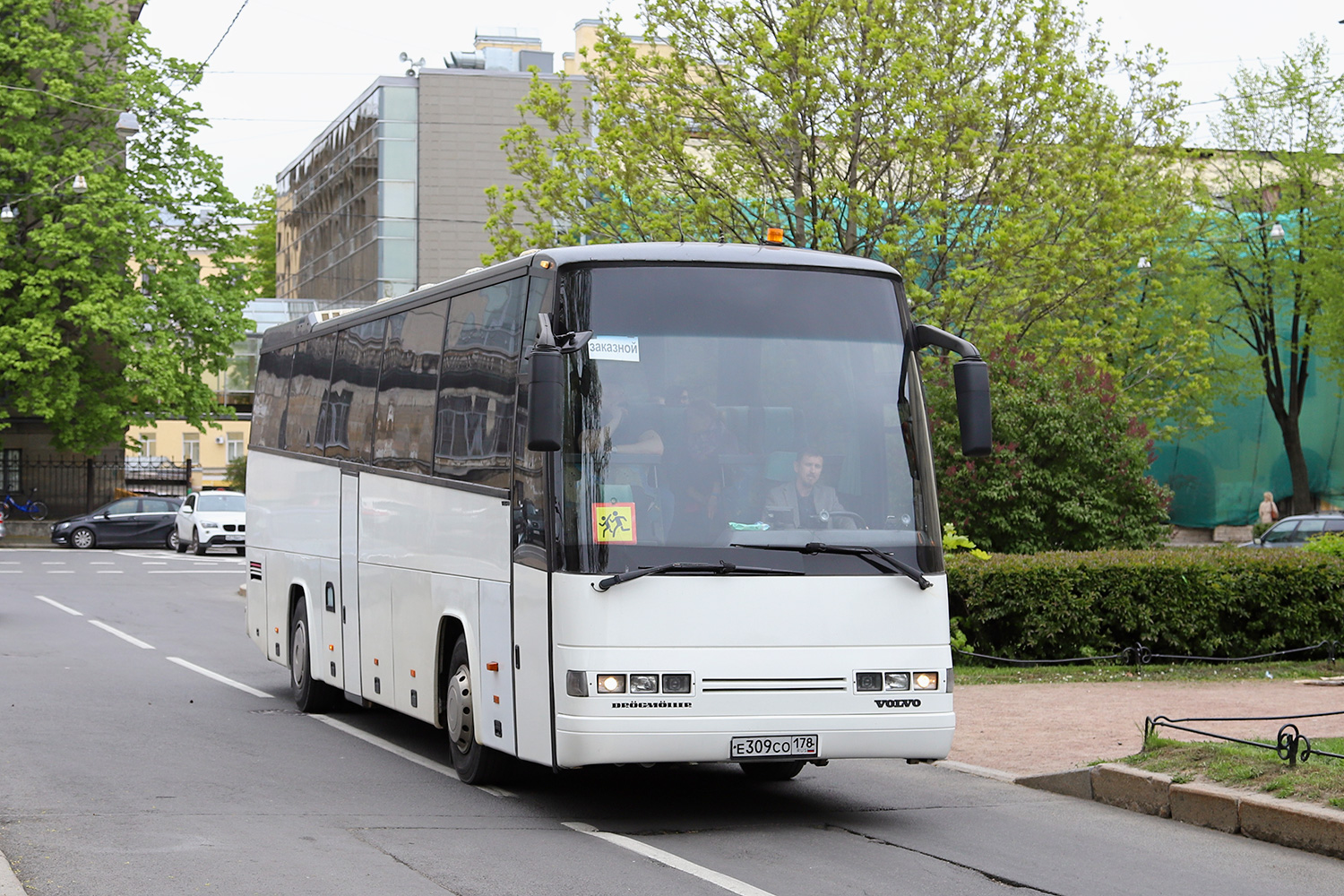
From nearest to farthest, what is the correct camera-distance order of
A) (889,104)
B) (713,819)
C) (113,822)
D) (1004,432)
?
(113,822)
(713,819)
(1004,432)
(889,104)

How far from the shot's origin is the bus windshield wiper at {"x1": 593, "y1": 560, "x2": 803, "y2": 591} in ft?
28.4

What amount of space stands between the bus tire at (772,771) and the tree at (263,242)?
4247 cm

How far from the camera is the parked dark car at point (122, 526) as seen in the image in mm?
47156

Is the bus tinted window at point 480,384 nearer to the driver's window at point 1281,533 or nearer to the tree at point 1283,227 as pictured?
the driver's window at point 1281,533

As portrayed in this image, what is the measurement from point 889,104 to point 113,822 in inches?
632

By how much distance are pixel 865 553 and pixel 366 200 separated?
60018 mm

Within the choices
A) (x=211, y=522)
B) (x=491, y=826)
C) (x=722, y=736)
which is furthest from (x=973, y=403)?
(x=211, y=522)

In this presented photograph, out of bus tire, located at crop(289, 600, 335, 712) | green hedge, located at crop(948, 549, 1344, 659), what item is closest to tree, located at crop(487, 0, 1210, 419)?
green hedge, located at crop(948, 549, 1344, 659)

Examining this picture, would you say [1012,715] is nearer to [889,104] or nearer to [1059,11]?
[889,104]

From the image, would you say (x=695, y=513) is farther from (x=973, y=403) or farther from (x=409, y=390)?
(x=409, y=390)

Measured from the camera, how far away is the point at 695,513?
8898mm

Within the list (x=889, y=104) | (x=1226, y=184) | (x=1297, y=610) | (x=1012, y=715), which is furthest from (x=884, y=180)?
(x=1226, y=184)

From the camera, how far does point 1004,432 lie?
19.9 m

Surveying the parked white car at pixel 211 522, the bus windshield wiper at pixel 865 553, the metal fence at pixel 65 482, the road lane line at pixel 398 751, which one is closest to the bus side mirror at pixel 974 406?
the bus windshield wiper at pixel 865 553
